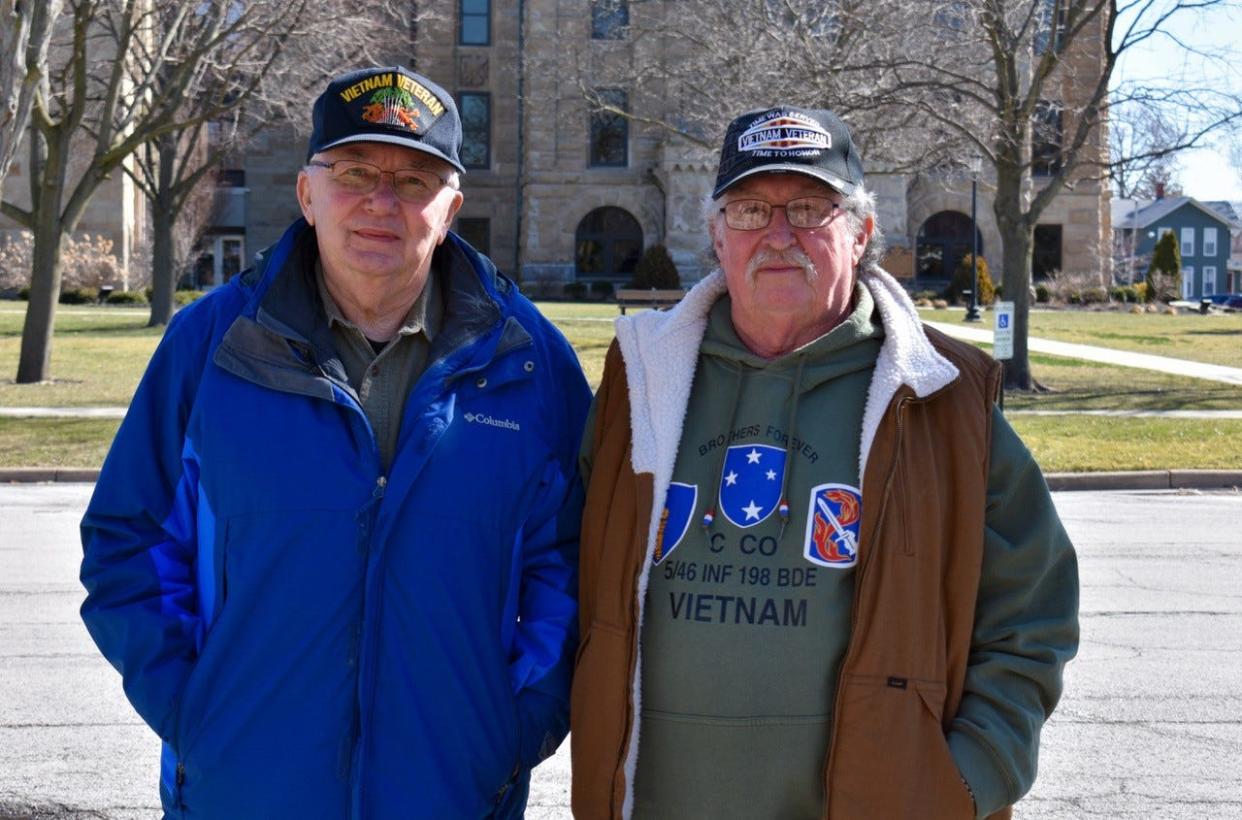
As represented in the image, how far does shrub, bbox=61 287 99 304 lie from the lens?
40.2 metres

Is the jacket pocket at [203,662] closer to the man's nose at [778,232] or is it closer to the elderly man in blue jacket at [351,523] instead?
the elderly man in blue jacket at [351,523]

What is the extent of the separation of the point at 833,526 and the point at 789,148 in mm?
763

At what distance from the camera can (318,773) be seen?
2740 millimetres

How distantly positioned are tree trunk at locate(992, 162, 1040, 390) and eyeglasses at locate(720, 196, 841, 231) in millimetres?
17884

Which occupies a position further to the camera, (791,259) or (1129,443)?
(1129,443)

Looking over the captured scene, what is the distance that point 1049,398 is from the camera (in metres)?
19.3

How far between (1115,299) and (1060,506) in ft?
119

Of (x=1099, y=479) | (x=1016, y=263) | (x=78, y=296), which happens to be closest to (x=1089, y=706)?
(x=1099, y=479)

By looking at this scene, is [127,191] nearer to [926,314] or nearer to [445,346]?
[926,314]

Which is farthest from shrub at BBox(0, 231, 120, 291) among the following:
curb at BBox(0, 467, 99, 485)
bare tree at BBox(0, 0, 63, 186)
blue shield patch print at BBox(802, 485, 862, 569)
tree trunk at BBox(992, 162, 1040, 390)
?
blue shield patch print at BBox(802, 485, 862, 569)

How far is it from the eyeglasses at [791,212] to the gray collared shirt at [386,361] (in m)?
0.69

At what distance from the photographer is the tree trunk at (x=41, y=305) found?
19812mm

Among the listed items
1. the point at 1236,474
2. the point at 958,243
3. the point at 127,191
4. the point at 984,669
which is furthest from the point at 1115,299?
the point at 984,669

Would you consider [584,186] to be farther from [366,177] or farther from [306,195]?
[366,177]
